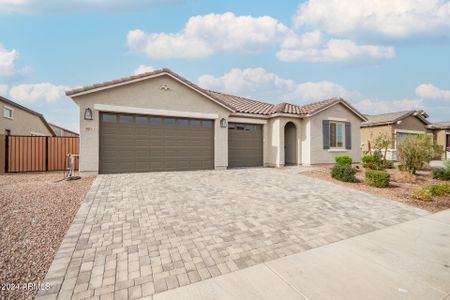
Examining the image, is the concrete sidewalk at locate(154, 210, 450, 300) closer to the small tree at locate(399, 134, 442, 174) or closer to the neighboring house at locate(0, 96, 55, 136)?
the small tree at locate(399, 134, 442, 174)

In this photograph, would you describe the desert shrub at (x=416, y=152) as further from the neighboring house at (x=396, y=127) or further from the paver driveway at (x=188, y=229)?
the neighboring house at (x=396, y=127)

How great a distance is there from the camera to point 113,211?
539 cm

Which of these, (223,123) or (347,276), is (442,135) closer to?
(223,123)

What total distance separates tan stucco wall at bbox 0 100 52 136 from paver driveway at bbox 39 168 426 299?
1568 cm

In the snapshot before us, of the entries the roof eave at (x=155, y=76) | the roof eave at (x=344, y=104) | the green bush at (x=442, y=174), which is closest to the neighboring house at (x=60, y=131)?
the roof eave at (x=155, y=76)

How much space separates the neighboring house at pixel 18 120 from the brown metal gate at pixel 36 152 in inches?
305

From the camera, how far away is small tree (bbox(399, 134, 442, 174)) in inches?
461

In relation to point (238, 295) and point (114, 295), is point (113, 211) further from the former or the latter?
point (238, 295)

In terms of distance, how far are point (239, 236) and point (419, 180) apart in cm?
Answer: 1209

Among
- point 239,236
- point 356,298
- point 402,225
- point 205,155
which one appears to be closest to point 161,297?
point 239,236

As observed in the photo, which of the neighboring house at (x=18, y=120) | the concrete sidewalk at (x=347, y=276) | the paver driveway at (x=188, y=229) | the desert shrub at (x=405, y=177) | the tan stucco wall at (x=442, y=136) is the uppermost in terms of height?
the neighboring house at (x=18, y=120)

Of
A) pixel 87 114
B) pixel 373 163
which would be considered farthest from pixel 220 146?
pixel 373 163

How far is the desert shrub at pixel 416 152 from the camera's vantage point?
461 inches

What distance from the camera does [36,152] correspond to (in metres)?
Answer: 11.8
